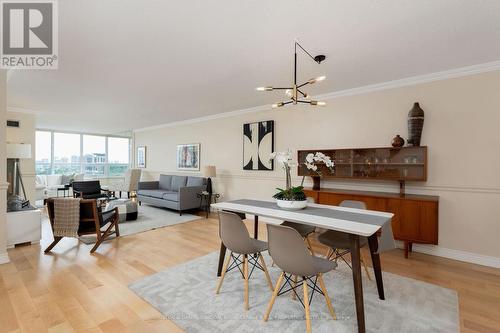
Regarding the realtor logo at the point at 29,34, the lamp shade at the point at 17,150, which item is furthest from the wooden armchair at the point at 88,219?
the lamp shade at the point at 17,150

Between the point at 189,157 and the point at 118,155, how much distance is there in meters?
5.02

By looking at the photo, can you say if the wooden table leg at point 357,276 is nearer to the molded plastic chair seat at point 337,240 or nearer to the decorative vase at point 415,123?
the molded plastic chair seat at point 337,240

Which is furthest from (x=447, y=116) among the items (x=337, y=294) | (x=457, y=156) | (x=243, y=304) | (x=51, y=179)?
(x=51, y=179)

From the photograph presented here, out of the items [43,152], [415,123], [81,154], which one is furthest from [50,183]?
[415,123]

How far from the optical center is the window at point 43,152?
841 cm

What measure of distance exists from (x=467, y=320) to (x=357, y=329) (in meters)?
0.98

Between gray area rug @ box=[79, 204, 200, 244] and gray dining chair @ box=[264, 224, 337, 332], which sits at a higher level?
gray dining chair @ box=[264, 224, 337, 332]

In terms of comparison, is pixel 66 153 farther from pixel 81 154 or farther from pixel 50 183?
pixel 50 183

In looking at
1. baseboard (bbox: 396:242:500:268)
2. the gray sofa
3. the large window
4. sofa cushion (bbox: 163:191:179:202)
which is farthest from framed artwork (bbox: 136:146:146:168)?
baseboard (bbox: 396:242:500:268)

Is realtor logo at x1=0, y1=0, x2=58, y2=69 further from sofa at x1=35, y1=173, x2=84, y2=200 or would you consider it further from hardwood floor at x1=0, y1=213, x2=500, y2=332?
sofa at x1=35, y1=173, x2=84, y2=200

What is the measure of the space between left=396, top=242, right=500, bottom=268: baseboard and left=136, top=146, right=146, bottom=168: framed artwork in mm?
8241

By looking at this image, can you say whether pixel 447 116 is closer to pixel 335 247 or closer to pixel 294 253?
→ pixel 335 247

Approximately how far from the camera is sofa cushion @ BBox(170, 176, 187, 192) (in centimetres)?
679

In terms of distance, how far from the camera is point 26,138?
19.6 ft
